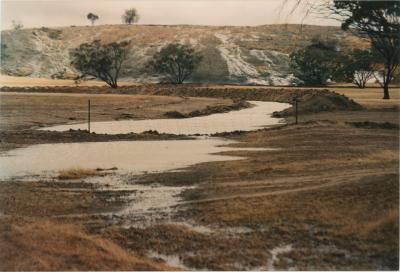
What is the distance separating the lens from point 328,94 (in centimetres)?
4869

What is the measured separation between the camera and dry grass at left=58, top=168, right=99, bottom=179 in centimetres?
1700

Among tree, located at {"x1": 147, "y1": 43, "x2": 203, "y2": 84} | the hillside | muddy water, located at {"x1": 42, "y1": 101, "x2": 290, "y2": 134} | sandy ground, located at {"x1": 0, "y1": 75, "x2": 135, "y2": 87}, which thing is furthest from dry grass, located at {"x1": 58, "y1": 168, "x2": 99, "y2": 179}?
the hillside

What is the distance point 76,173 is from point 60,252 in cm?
823

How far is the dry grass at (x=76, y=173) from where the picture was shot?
1700 cm

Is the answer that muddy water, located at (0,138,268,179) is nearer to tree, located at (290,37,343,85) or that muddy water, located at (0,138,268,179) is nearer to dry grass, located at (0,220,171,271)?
dry grass, located at (0,220,171,271)

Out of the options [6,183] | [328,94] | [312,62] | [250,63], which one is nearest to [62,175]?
[6,183]

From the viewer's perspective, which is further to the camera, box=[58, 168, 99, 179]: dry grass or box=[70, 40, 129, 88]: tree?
box=[70, 40, 129, 88]: tree

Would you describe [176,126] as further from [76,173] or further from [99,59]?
[99,59]

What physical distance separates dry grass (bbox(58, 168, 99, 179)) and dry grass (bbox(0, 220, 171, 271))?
21.1 feet

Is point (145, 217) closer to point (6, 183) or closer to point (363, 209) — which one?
point (363, 209)

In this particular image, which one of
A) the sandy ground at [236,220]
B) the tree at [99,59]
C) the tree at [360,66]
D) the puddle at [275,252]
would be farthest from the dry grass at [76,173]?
the tree at [99,59]

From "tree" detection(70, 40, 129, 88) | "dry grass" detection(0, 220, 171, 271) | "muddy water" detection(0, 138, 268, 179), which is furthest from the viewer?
"tree" detection(70, 40, 129, 88)

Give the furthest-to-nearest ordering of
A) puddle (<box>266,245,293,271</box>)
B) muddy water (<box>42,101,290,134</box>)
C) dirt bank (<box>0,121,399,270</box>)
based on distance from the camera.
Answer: muddy water (<box>42,101,290,134</box>), dirt bank (<box>0,121,399,270</box>), puddle (<box>266,245,293,271</box>)

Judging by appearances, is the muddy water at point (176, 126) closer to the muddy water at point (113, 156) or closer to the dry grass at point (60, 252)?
the muddy water at point (113, 156)
